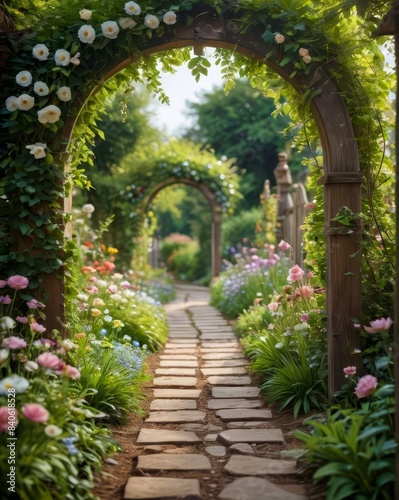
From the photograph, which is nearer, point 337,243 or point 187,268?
point 337,243

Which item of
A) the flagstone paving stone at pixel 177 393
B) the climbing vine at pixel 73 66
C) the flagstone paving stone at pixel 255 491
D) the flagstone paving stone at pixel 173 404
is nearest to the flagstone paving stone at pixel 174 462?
the flagstone paving stone at pixel 255 491

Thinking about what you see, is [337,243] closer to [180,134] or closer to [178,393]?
[178,393]

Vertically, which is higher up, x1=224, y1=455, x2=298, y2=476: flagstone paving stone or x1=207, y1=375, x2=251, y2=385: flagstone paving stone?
x1=207, y1=375, x2=251, y2=385: flagstone paving stone

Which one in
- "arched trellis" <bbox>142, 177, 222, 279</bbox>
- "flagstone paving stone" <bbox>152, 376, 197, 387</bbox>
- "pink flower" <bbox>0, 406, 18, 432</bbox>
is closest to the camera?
"pink flower" <bbox>0, 406, 18, 432</bbox>

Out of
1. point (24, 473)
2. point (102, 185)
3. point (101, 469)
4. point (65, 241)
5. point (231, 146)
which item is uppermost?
point (231, 146)

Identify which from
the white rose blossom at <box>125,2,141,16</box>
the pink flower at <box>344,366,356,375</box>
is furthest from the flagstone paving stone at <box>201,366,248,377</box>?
the white rose blossom at <box>125,2,141,16</box>

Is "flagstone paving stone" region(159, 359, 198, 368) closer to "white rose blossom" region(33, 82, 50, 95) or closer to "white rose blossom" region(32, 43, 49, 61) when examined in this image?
"white rose blossom" region(33, 82, 50, 95)

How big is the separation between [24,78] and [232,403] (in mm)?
2436

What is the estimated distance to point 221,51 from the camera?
390 cm

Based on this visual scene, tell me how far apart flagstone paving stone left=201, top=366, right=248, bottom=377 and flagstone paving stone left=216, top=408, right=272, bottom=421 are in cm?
94

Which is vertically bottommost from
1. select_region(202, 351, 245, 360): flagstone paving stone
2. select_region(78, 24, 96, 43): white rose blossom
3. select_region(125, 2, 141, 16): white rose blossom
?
select_region(202, 351, 245, 360): flagstone paving stone

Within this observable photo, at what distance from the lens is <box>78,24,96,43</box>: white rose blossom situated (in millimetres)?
3357

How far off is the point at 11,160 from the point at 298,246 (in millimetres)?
3798

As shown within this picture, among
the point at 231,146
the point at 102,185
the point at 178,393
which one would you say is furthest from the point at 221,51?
the point at 231,146
